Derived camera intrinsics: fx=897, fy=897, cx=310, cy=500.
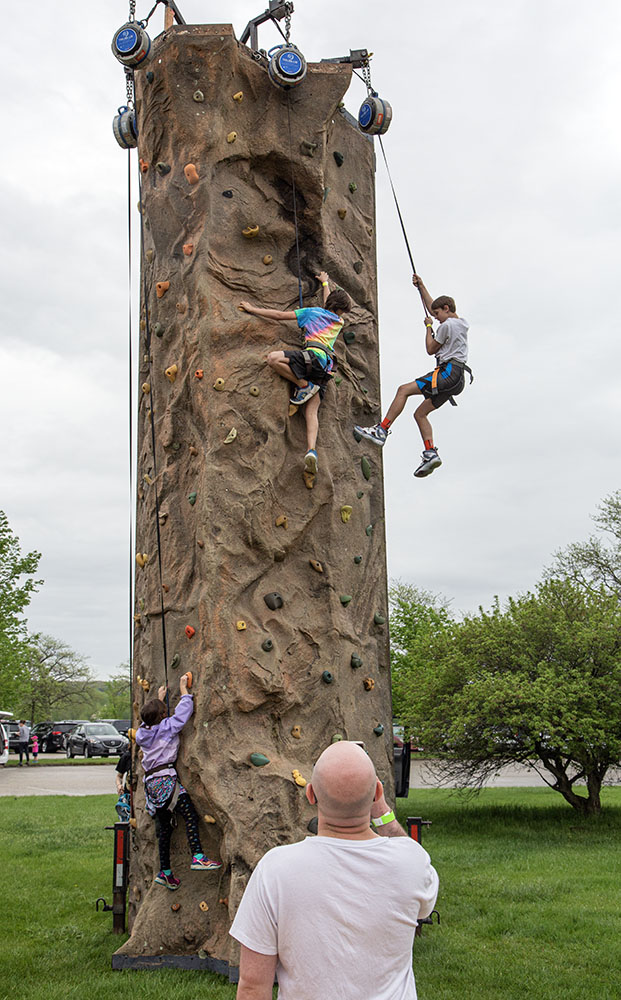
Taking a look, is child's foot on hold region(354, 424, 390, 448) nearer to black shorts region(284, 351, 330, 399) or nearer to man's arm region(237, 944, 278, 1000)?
black shorts region(284, 351, 330, 399)

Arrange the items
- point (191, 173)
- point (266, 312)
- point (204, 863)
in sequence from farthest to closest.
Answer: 1. point (191, 173)
2. point (266, 312)
3. point (204, 863)

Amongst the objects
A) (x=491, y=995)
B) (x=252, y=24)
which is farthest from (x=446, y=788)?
(x=252, y=24)

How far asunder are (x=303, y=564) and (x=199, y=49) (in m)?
4.40

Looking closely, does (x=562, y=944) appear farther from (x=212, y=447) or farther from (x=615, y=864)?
(x=212, y=447)

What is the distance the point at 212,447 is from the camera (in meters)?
7.05

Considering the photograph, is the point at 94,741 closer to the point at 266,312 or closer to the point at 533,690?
the point at 533,690

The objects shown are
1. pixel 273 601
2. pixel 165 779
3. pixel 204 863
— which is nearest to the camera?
pixel 204 863

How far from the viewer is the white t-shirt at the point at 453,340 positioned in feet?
26.1

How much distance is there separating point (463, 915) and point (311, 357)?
16.8 feet

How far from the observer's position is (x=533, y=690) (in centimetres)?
1287

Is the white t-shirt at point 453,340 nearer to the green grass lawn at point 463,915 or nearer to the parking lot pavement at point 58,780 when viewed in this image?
the green grass lawn at point 463,915

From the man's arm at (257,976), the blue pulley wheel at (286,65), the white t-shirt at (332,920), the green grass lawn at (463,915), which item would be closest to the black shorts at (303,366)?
the blue pulley wheel at (286,65)

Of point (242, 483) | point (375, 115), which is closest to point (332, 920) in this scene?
point (242, 483)

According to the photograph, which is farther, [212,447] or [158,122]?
[158,122]
